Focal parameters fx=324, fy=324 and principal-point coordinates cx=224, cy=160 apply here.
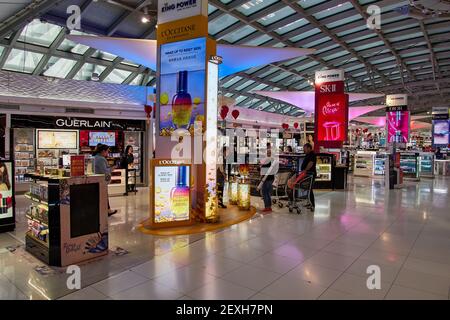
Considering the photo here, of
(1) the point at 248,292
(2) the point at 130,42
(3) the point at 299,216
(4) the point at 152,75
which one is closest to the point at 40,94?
(2) the point at 130,42

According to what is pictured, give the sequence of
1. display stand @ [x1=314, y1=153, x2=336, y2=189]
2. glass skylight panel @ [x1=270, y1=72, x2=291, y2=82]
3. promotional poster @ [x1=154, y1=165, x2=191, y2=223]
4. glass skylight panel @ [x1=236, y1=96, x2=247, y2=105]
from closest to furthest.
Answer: promotional poster @ [x1=154, y1=165, x2=191, y2=223] < display stand @ [x1=314, y1=153, x2=336, y2=189] < glass skylight panel @ [x1=270, y1=72, x2=291, y2=82] < glass skylight panel @ [x1=236, y1=96, x2=247, y2=105]

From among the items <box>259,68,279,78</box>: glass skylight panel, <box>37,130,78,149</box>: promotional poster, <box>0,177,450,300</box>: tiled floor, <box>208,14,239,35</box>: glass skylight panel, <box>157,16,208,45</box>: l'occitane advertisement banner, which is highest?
<box>208,14,239,35</box>: glass skylight panel

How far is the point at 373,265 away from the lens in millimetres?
3857

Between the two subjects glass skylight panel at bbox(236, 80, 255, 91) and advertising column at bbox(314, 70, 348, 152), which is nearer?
advertising column at bbox(314, 70, 348, 152)

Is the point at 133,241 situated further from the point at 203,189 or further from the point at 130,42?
the point at 130,42

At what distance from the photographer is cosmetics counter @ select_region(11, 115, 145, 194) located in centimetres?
921

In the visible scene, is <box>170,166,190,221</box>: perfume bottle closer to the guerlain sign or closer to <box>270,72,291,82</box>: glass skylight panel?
the guerlain sign

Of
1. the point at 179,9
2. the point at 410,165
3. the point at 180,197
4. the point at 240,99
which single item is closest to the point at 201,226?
the point at 180,197

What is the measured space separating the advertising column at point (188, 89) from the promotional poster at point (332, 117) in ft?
21.0

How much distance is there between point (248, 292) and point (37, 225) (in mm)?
2769

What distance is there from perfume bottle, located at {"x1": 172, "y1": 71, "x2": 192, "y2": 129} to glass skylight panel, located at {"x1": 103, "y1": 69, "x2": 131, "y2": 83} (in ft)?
29.0

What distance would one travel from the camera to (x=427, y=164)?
15492 mm

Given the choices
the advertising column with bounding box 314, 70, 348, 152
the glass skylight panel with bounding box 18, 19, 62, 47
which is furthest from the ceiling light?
the advertising column with bounding box 314, 70, 348, 152

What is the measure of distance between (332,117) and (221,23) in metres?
5.67
